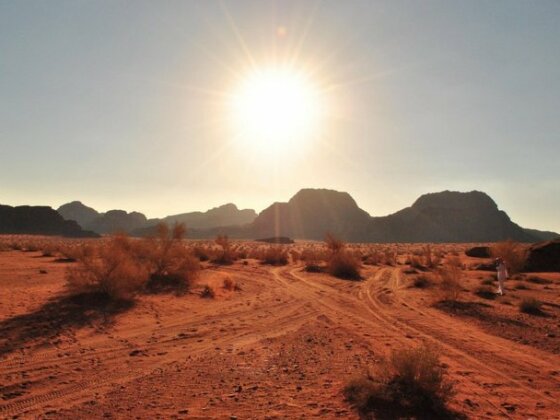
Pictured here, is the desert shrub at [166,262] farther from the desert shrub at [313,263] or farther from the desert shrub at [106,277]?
the desert shrub at [313,263]

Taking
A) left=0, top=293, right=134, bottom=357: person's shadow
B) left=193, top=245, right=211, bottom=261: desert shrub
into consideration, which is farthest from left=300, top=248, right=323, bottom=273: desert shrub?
left=0, top=293, right=134, bottom=357: person's shadow

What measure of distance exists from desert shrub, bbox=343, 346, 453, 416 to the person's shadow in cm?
721

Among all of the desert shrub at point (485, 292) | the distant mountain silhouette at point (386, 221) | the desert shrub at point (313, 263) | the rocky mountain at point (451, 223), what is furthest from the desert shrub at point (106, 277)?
the rocky mountain at point (451, 223)

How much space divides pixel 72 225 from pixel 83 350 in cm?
12383

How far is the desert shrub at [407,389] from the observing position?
580 centimetres

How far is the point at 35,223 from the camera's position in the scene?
114 metres

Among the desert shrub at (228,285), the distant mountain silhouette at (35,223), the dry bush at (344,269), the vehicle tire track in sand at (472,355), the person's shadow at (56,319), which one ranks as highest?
the distant mountain silhouette at (35,223)

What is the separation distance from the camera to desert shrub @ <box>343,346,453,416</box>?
580 centimetres

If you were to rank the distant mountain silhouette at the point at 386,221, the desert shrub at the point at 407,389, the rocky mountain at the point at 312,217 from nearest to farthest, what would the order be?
the desert shrub at the point at 407,389
the distant mountain silhouette at the point at 386,221
the rocky mountain at the point at 312,217

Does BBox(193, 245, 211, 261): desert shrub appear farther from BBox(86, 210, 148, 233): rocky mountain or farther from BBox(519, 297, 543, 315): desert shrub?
BBox(86, 210, 148, 233): rocky mountain

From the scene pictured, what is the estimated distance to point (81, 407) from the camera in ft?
19.3

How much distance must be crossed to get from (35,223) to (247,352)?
126614 mm

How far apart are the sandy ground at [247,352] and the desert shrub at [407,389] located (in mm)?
279

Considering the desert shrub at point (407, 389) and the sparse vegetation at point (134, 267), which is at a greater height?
the sparse vegetation at point (134, 267)
